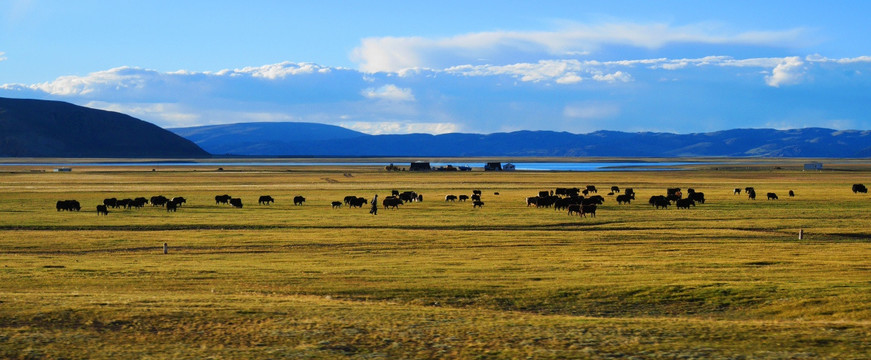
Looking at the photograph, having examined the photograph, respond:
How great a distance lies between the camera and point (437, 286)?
23547 millimetres

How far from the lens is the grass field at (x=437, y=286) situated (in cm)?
1526

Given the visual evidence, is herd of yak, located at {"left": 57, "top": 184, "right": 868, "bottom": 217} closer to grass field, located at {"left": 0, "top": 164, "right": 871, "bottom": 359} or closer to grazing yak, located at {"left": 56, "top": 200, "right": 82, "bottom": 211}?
grazing yak, located at {"left": 56, "top": 200, "right": 82, "bottom": 211}

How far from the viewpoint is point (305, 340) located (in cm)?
1555

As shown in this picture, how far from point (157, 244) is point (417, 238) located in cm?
1098

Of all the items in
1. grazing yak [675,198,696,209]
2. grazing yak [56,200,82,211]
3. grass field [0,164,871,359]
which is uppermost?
grazing yak [675,198,696,209]

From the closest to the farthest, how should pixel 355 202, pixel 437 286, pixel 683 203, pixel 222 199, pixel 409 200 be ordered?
pixel 437 286, pixel 683 203, pixel 355 202, pixel 222 199, pixel 409 200

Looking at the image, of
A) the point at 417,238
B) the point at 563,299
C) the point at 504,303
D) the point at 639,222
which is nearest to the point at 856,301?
the point at 563,299

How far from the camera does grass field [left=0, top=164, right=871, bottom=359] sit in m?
15.3

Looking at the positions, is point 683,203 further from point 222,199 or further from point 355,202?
point 222,199

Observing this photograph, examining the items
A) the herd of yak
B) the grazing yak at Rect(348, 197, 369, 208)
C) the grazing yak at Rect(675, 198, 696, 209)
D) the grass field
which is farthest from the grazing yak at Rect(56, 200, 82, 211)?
the grazing yak at Rect(675, 198, 696, 209)

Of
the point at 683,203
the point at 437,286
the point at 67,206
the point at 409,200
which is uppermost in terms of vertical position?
the point at 683,203

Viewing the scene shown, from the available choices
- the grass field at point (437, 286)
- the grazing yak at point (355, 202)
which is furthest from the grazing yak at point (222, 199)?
the grass field at point (437, 286)

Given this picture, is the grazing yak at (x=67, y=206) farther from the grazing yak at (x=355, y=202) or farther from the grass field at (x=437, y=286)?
the grazing yak at (x=355, y=202)

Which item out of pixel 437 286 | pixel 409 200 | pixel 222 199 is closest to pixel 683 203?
pixel 409 200
